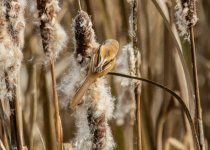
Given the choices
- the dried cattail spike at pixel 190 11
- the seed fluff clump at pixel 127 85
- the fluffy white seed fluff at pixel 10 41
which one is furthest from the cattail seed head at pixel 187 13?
the fluffy white seed fluff at pixel 10 41

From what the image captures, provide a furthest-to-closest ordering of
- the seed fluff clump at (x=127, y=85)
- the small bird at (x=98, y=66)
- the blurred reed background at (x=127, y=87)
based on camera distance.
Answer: the blurred reed background at (x=127, y=87)
the seed fluff clump at (x=127, y=85)
the small bird at (x=98, y=66)

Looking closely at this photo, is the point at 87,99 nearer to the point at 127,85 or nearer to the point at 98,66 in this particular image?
the point at 98,66

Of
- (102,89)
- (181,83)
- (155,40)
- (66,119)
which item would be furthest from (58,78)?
(102,89)

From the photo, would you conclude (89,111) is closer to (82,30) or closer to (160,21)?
(82,30)

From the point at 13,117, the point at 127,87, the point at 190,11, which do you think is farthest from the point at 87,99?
the point at 127,87

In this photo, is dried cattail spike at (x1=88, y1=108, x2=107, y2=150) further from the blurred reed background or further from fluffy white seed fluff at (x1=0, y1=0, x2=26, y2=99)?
the blurred reed background

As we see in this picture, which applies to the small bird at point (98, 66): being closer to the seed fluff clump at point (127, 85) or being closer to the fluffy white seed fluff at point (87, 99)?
the fluffy white seed fluff at point (87, 99)

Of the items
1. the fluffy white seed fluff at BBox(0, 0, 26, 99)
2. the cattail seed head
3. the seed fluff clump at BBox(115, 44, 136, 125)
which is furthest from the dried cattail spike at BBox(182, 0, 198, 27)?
the fluffy white seed fluff at BBox(0, 0, 26, 99)

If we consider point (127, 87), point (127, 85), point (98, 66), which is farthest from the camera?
point (127, 87)

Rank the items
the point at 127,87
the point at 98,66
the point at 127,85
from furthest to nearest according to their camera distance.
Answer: the point at 127,87
the point at 127,85
the point at 98,66
